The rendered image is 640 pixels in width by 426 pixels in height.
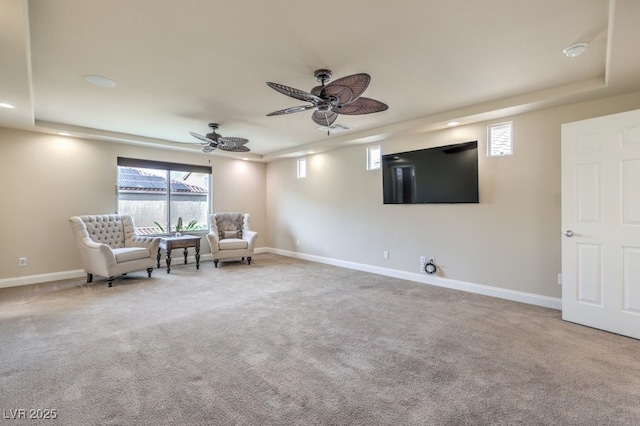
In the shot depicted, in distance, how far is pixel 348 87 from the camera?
2.68m

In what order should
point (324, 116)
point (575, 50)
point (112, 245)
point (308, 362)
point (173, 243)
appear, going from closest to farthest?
1. point (308, 362)
2. point (575, 50)
3. point (324, 116)
4. point (112, 245)
5. point (173, 243)

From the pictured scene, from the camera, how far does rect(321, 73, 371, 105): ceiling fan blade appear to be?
8.23 ft

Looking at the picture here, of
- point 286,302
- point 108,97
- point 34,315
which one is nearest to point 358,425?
point 286,302

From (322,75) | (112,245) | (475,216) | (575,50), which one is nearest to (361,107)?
(322,75)

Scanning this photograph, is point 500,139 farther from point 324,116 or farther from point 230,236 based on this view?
point 230,236

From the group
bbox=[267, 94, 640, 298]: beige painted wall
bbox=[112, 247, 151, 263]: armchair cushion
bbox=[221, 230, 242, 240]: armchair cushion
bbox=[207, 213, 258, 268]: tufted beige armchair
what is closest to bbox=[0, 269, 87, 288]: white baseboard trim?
bbox=[112, 247, 151, 263]: armchair cushion

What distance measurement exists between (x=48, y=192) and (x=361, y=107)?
5.56 meters

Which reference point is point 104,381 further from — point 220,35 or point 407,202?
point 407,202

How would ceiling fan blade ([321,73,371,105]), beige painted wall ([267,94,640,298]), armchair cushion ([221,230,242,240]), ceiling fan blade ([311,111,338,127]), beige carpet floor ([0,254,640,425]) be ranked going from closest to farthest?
beige carpet floor ([0,254,640,425]), ceiling fan blade ([321,73,371,105]), ceiling fan blade ([311,111,338,127]), beige painted wall ([267,94,640,298]), armchair cushion ([221,230,242,240])

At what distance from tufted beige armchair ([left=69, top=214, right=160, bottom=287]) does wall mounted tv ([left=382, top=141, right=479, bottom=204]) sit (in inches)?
175

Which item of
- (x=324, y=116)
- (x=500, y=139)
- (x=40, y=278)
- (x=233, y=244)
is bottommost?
(x=40, y=278)

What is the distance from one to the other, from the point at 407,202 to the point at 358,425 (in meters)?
3.91

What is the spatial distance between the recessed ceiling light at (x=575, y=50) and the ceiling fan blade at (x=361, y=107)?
1.60m

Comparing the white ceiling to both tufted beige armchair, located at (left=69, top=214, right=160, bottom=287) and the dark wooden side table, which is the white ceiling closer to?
tufted beige armchair, located at (left=69, top=214, right=160, bottom=287)
